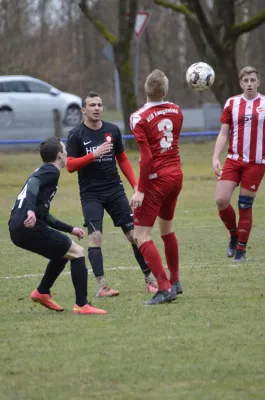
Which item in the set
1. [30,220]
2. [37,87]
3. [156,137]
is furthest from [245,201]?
[37,87]

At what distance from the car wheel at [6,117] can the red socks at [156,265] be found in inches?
717

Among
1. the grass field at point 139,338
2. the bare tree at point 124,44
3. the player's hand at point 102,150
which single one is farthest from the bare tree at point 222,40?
the player's hand at point 102,150

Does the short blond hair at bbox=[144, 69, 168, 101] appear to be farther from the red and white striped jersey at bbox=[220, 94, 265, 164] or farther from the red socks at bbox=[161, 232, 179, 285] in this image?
the red and white striped jersey at bbox=[220, 94, 265, 164]

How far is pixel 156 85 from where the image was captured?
7617 mm

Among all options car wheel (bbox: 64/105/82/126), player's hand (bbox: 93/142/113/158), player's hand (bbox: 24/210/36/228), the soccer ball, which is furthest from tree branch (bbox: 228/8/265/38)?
player's hand (bbox: 24/210/36/228)

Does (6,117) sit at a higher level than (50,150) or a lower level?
lower

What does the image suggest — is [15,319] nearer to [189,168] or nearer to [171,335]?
[171,335]

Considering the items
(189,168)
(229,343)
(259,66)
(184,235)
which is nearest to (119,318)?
(229,343)

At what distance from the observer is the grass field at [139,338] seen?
5.34 meters

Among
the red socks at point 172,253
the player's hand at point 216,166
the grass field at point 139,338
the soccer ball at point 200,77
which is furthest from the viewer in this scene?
the soccer ball at point 200,77

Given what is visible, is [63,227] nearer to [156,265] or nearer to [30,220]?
[30,220]

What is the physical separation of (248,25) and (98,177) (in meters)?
17.9

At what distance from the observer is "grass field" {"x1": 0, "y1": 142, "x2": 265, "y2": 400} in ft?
17.5

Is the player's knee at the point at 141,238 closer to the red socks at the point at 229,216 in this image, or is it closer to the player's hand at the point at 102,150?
the player's hand at the point at 102,150
